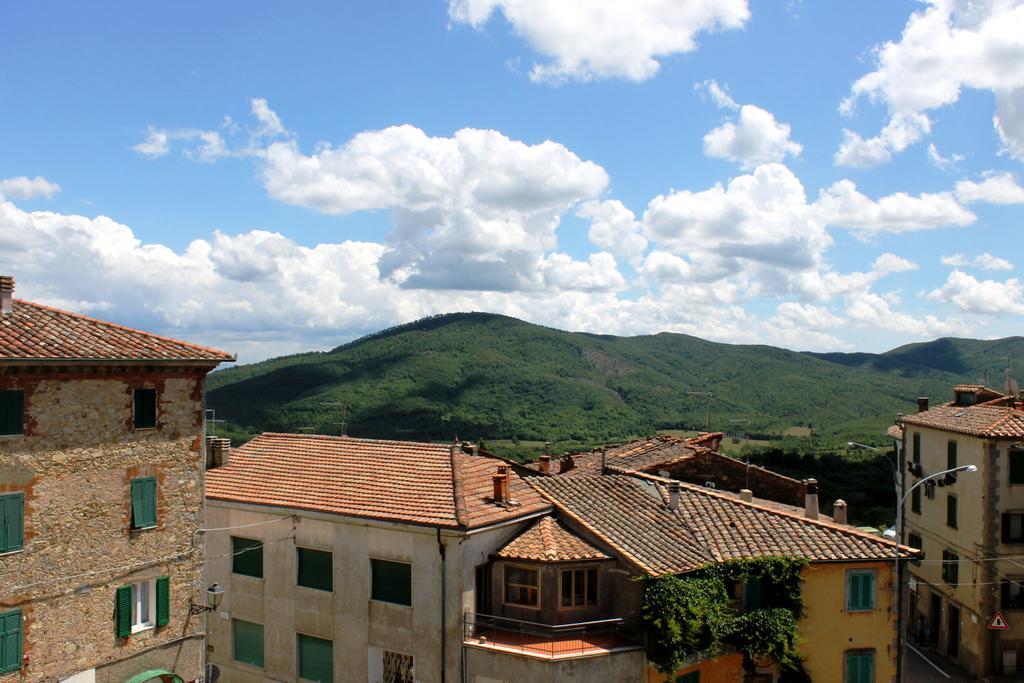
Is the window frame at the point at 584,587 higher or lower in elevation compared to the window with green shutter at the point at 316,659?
higher

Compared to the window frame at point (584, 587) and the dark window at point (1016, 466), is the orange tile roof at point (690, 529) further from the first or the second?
Answer: the dark window at point (1016, 466)

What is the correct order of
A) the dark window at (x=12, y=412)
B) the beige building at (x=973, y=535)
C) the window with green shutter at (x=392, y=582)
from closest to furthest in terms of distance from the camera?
the dark window at (x=12, y=412), the window with green shutter at (x=392, y=582), the beige building at (x=973, y=535)

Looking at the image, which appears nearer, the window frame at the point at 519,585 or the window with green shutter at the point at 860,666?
the window frame at the point at 519,585

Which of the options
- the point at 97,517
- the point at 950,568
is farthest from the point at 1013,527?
the point at 97,517

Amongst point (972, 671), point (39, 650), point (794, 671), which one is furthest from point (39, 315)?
point (972, 671)

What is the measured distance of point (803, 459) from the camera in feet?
237

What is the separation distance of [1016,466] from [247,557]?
3098 centimetres

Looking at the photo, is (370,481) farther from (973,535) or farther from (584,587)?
(973,535)

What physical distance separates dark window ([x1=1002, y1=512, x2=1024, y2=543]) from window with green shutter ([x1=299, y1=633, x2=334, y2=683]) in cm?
2819

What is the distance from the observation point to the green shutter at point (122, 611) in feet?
70.8

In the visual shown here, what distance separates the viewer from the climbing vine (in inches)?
869

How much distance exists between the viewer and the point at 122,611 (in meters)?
21.6

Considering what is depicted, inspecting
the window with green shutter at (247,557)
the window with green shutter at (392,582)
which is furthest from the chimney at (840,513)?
the window with green shutter at (247,557)

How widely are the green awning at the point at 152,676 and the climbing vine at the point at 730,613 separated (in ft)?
43.7
